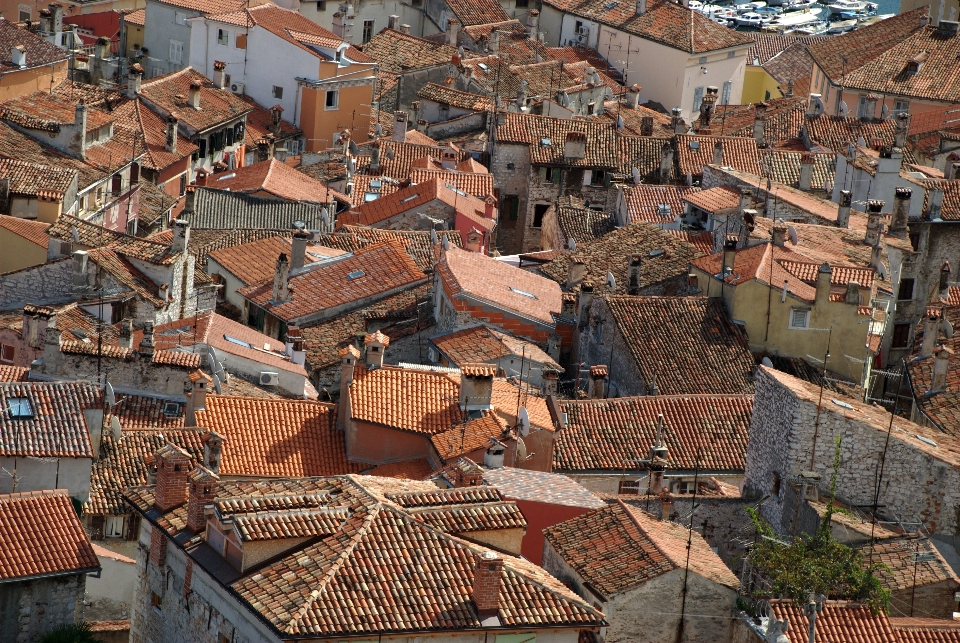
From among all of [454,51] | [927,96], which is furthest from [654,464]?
Result: [454,51]

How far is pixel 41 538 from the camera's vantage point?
3472 centimetres

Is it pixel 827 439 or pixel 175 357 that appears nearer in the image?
pixel 827 439

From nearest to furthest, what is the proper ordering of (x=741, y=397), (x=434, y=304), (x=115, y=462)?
(x=115, y=462)
(x=741, y=397)
(x=434, y=304)

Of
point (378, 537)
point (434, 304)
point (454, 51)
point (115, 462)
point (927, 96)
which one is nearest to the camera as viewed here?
point (378, 537)

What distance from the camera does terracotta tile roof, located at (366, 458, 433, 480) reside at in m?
41.8

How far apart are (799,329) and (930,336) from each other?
12.5 ft

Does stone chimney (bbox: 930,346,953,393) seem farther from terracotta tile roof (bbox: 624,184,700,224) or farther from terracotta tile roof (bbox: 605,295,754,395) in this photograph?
terracotta tile roof (bbox: 624,184,700,224)

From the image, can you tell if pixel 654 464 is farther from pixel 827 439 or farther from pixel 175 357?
pixel 175 357

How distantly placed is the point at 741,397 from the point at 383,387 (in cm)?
1027

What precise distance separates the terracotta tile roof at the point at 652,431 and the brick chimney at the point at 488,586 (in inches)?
613

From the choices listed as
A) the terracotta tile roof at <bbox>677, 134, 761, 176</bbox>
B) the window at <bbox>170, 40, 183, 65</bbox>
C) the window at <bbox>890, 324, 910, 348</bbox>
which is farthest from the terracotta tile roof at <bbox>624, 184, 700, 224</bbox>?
the window at <bbox>170, 40, 183, 65</bbox>

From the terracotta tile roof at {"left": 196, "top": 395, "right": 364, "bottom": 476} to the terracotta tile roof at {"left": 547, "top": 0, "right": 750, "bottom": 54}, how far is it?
194 feet

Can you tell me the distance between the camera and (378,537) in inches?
1230

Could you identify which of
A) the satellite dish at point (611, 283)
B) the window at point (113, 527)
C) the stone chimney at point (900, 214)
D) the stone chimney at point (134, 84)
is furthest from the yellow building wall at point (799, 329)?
the stone chimney at point (134, 84)
